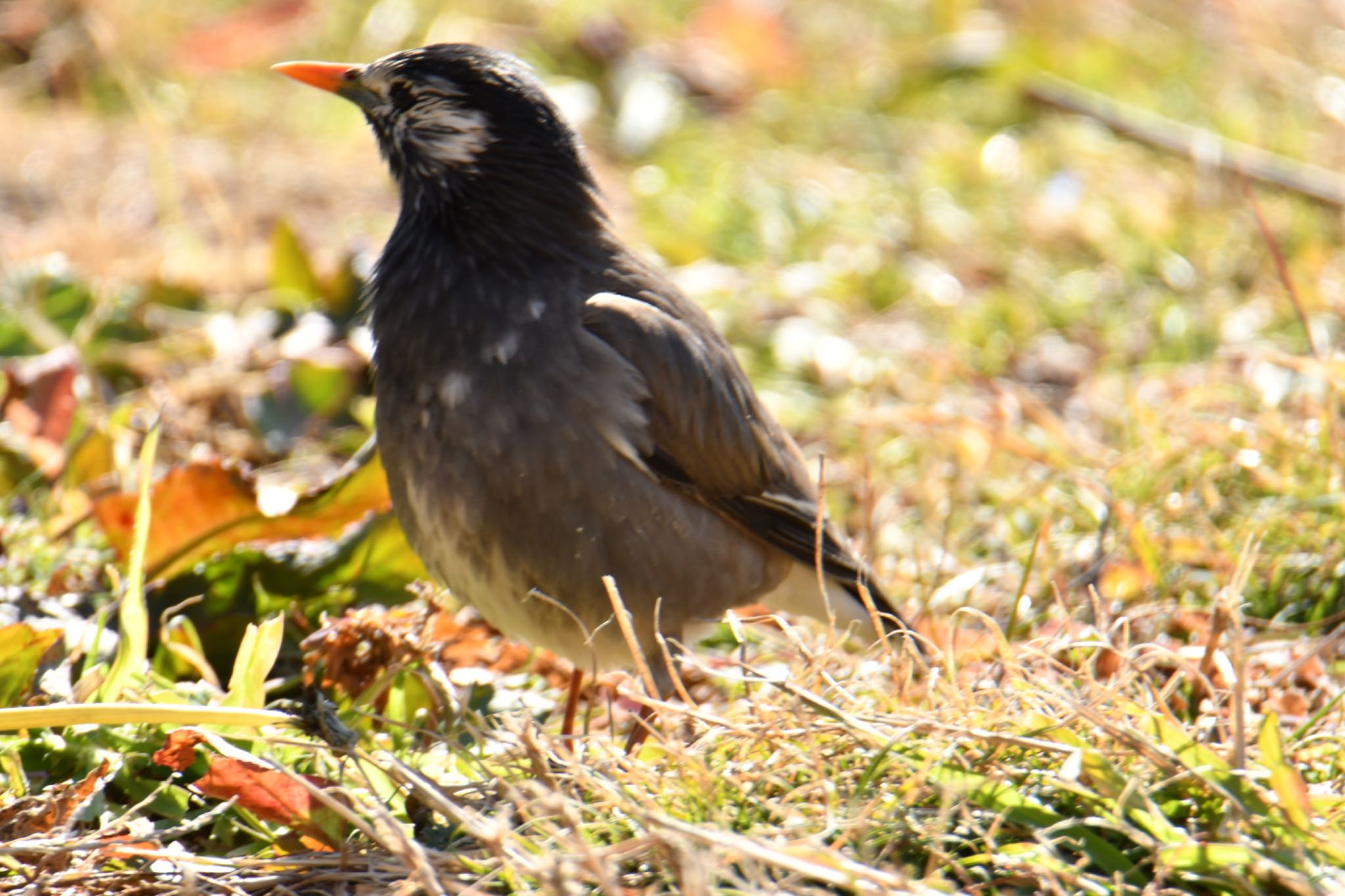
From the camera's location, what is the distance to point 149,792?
304 cm

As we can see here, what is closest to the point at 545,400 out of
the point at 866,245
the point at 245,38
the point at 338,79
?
the point at 338,79

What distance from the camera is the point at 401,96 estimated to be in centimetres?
375

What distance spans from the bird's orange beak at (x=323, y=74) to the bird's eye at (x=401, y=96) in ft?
0.45

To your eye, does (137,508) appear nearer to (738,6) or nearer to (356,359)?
(356,359)

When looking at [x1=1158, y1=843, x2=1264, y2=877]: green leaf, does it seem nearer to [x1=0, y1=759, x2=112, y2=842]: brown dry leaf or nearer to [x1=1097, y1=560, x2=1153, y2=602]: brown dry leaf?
[x1=1097, y1=560, x2=1153, y2=602]: brown dry leaf

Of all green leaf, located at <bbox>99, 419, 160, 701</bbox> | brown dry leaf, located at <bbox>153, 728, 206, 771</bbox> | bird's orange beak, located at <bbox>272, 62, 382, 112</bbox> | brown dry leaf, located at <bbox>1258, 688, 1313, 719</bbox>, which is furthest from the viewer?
bird's orange beak, located at <bbox>272, 62, 382, 112</bbox>

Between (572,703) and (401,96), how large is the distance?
1.56 metres

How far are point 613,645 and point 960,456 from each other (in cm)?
176

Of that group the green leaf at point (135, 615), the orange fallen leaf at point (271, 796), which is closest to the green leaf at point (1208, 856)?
the orange fallen leaf at point (271, 796)

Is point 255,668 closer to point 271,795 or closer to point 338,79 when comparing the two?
point 271,795

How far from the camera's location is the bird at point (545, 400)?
3389 millimetres

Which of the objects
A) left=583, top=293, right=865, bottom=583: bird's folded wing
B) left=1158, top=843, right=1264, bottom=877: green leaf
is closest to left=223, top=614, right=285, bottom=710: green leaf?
left=583, top=293, right=865, bottom=583: bird's folded wing

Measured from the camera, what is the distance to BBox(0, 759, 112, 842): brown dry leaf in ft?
9.29

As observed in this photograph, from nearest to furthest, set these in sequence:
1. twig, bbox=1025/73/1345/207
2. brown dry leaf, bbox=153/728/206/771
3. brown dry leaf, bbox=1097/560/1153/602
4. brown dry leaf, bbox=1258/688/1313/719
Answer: brown dry leaf, bbox=153/728/206/771 → brown dry leaf, bbox=1258/688/1313/719 → brown dry leaf, bbox=1097/560/1153/602 → twig, bbox=1025/73/1345/207
